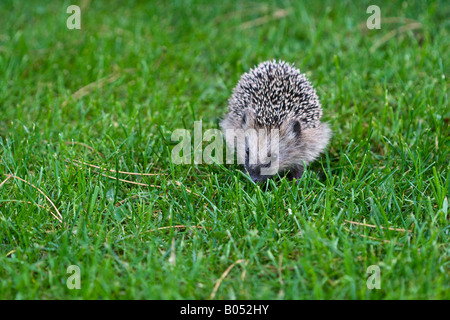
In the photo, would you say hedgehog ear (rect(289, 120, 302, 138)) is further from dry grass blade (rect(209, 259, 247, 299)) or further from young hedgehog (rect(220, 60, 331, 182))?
dry grass blade (rect(209, 259, 247, 299))

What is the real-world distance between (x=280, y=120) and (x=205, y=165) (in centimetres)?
90

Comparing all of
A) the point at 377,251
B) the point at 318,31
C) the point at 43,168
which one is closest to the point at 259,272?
the point at 377,251

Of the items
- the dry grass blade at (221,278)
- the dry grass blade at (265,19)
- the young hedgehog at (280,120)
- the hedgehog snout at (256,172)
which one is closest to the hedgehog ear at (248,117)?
the young hedgehog at (280,120)

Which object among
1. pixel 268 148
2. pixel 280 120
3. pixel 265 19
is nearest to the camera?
pixel 268 148

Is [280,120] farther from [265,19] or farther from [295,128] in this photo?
[265,19]

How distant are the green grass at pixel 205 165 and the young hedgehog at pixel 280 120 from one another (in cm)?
29

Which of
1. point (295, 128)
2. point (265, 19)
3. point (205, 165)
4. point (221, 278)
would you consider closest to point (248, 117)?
point (295, 128)

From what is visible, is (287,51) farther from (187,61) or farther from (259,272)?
(259,272)

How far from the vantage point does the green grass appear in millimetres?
3607

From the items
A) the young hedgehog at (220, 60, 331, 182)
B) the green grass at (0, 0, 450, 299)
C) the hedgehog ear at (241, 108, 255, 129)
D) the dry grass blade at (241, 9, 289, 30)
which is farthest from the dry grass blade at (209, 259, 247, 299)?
the dry grass blade at (241, 9, 289, 30)

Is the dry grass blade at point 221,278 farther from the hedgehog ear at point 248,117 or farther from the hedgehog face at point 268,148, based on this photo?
the hedgehog ear at point 248,117

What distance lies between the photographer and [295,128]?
5336 millimetres
